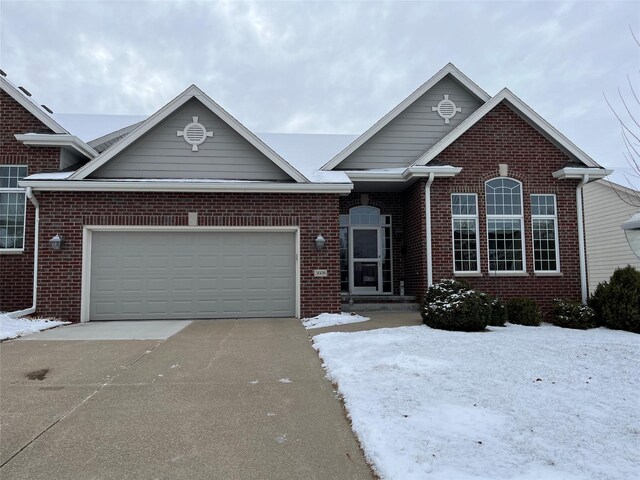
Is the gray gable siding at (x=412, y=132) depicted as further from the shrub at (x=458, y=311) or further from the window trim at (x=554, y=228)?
the shrub at (x=458, y=311)

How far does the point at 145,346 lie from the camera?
7266 mm

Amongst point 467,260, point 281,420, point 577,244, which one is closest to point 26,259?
point 281,420

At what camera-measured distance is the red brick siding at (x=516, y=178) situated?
11188mm

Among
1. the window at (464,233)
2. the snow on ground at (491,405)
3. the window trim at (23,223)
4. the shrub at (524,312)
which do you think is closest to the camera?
the snow on ground at (491,405)

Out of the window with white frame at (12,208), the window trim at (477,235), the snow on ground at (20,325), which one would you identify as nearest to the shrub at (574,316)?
the window trim at (477,235)

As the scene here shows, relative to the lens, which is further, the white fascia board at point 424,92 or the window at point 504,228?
the white fascia board at point 424,92

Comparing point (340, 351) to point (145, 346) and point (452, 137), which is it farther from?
point (452, 137)

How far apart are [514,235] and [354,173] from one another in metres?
4.57

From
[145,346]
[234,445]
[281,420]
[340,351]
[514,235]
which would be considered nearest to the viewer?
[234,445]

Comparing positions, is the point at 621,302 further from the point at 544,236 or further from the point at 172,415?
the point at 172,415

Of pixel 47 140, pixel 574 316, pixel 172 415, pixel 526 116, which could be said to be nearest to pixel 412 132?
pixel 526 116

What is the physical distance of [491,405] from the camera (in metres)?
4.18

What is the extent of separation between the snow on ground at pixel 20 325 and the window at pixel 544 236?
39.0 feet

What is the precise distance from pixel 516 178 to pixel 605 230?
7053 millimetres
